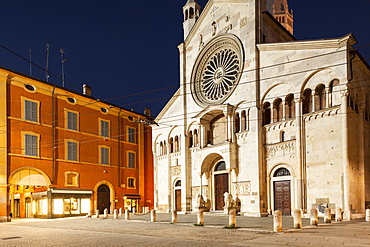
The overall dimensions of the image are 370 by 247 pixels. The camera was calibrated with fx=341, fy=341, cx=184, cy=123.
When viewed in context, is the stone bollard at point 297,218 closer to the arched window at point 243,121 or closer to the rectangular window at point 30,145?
the arched window at point 243,121

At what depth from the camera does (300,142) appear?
72.4 ft

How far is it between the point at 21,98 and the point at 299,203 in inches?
910

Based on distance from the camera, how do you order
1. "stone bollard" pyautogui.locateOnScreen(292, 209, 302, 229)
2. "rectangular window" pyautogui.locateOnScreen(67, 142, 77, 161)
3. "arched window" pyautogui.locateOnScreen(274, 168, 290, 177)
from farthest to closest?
"rectangular window" pyautogui.locateOnScreen(67, 142, 77, 161) → "arched window" pyautogui.locateOnScreen(274, 168, 290, 177) → "stone bollard" pyautogui.locateOnScreen(292, 209, 302, 229)

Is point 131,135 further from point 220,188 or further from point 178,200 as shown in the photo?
point 220,188

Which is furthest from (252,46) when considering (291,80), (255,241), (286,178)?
(255,241)

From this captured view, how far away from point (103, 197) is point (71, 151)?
241 inches

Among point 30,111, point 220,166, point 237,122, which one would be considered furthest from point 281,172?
point 30,111

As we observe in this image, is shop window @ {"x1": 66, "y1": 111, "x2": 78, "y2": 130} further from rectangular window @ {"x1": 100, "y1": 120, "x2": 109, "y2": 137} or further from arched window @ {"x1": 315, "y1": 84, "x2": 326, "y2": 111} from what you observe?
arched window @ {"x1": 315, "y1": 84, "x2": 326, "y2": 111}

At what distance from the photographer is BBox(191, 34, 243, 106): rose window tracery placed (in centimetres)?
2775

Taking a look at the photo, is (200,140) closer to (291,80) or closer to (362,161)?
(291,80)

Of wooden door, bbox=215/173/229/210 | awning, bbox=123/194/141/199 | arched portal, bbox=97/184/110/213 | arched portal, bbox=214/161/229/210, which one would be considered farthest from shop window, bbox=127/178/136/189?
wooden door, bbox=215/173/229/210

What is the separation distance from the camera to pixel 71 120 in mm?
32500

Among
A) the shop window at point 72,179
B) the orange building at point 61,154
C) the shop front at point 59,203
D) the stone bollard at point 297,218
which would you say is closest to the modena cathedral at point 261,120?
the orange building at point 61,154

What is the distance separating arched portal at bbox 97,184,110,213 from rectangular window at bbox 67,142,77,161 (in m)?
4.49
